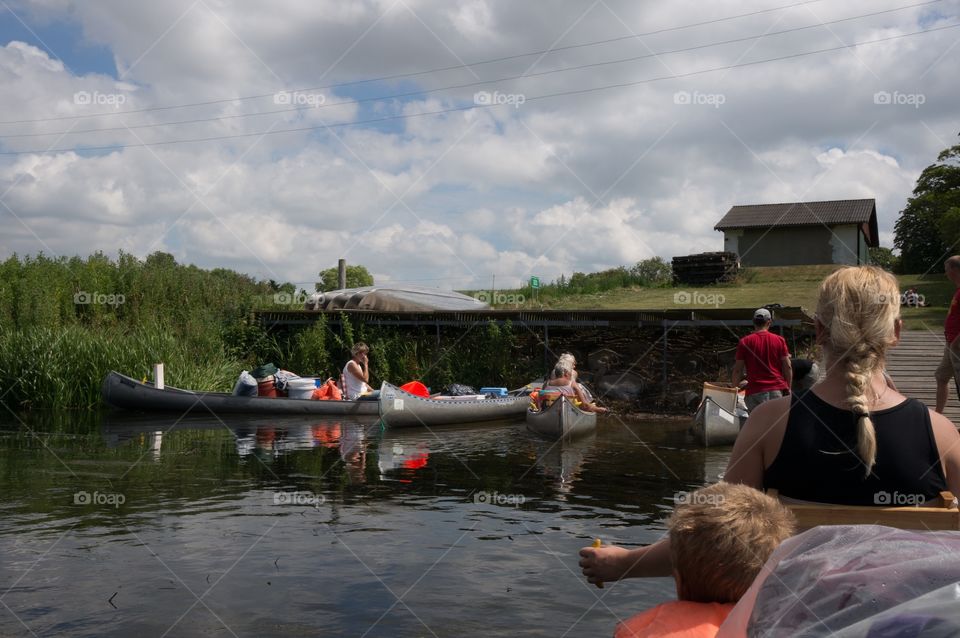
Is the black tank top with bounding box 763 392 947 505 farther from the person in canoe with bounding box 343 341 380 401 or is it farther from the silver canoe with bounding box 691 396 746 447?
the person in canoe with bounding box 343 341 380 401

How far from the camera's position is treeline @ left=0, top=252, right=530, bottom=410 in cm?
2116

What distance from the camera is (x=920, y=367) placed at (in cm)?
1781

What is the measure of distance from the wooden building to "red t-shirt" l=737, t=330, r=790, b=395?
33268 mm

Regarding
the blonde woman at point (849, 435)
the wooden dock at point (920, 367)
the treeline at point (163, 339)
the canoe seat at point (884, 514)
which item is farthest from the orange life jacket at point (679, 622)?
the treeline at point (163, 339)

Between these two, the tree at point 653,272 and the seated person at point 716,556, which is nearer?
the seated person at point 716,556

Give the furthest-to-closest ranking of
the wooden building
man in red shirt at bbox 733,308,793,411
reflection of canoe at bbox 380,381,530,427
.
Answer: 1. the wooden building
2. reflection of canoe at bbox 380,381,530,427
3. man in red shirt at bbox 733,308,793,411

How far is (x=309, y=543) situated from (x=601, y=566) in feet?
17.6

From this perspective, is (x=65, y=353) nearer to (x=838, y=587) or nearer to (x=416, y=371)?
(x=416, y=371)

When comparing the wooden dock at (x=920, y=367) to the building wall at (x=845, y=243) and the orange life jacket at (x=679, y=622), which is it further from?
the building wall at (x=845, y=243)

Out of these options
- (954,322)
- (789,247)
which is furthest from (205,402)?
(789,247)

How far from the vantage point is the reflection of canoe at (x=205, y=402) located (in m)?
18.5

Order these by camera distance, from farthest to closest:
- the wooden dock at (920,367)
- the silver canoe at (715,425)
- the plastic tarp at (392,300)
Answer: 1. the plastic tarp at (392,300)
2. the wooden dock at (920,367)
3. the silver canoe at (715,425)

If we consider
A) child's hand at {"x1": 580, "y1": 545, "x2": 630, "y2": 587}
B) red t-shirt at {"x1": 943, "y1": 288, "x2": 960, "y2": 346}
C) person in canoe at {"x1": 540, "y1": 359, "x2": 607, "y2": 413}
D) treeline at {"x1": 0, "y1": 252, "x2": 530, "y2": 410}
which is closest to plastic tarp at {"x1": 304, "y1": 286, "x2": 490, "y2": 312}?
treeline at {"x1": 0, "y1": 252, "x2": 530, "y2": 410}

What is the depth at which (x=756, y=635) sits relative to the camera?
1.63 meters
